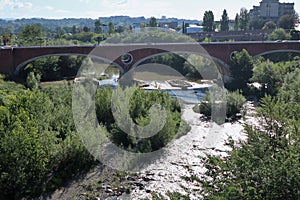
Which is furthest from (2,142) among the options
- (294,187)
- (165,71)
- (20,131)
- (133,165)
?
(165,71)

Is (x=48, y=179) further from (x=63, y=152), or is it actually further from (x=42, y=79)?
(x=42, y=79)

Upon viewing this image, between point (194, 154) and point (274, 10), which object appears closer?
point (194, 154)

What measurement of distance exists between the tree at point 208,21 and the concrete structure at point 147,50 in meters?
35.9

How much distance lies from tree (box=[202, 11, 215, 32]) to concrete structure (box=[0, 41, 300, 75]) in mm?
35930

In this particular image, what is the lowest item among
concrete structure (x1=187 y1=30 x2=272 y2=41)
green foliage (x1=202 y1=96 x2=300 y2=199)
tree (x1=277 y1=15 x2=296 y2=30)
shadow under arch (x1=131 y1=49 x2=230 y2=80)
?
green foliage (x1=202 y1=96 x2=300 y2=199)

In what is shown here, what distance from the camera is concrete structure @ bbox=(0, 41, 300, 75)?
35.2 metres

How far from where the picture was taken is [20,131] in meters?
13.7

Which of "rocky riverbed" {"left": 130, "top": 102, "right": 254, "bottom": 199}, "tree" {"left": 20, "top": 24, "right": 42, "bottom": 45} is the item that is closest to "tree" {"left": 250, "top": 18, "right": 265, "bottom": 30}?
"tree" {"left": 20, "top": 24, "right": 42, "bottom": 45}

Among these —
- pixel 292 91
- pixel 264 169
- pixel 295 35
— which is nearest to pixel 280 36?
pixel 295 35

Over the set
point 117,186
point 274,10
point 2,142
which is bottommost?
point 117,186

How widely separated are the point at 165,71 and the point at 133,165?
103ft

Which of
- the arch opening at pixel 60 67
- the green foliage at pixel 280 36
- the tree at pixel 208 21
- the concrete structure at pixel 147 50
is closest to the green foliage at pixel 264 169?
the concrete structure at pixel 147 50

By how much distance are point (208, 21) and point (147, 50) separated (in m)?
40.0

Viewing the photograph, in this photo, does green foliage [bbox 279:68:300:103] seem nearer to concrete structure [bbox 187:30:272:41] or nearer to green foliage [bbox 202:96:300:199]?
green foliage [bbox 202:96:300:199]
